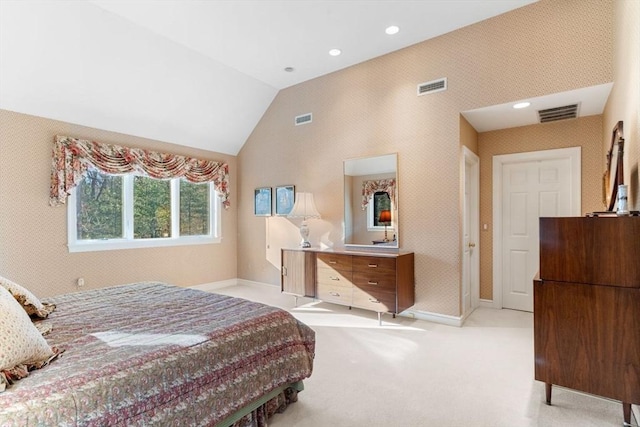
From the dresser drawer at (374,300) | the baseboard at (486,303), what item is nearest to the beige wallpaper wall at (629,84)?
the dresser drawer at (374,300)

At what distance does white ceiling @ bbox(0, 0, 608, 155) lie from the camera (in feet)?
10.5

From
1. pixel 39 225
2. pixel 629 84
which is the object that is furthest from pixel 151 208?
pixel 629 84

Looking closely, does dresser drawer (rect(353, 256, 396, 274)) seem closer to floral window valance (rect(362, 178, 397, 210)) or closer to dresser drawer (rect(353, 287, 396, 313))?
dresser drawer (rect(353, 287, 396, 313))

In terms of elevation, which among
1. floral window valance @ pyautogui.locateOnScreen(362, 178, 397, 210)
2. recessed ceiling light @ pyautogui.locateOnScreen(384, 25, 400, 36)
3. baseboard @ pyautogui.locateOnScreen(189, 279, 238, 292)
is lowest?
baseboard @ pyautogui.locateOnScreen(189, 279, 238, 292)

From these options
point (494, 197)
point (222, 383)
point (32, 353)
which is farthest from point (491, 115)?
point (32, 353)

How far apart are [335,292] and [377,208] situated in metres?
1.24

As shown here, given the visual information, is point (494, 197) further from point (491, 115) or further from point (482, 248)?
point (491, 115)

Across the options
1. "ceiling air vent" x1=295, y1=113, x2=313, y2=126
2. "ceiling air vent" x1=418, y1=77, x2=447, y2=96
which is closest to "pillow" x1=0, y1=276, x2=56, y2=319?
"ceiling air vent" x1=295, y1=113, x2=313, y2=126

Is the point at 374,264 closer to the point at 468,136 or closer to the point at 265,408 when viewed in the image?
the point at 468,136

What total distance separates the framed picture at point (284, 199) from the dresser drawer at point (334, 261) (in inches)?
52.6

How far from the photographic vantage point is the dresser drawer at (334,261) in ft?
13.3

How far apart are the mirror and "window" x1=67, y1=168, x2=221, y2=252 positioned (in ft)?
8.66

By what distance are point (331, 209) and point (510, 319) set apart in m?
2.68

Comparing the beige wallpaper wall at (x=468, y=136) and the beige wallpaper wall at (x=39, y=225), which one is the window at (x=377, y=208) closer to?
the beige wallpaper wall at (x=468, y=136)
